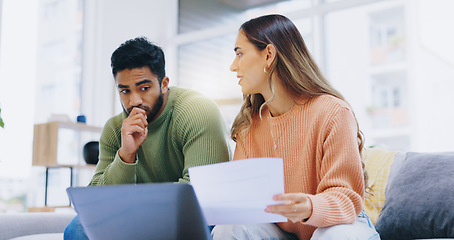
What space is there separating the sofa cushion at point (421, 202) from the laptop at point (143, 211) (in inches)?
33.7

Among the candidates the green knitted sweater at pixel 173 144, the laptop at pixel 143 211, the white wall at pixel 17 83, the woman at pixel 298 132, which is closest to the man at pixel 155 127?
the green knitted sweater at pixel 173 144

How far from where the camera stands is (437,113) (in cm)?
379

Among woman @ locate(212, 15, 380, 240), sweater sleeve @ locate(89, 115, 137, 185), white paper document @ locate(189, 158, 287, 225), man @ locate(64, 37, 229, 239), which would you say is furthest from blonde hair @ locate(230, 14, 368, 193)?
sweater sleeve @ locate(89, 115, 137, 185)

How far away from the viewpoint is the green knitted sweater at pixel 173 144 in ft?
5.75

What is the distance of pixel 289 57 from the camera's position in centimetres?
162

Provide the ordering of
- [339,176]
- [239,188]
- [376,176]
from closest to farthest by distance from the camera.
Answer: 1. [239,188]
2. [339,176]
3. [376,176]

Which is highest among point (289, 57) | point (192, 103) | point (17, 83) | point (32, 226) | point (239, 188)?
point (17, 83)

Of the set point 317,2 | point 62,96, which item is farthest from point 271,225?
point 62,96

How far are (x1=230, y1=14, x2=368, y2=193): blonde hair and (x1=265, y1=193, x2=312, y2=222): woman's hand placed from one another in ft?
1.45

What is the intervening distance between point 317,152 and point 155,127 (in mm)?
691

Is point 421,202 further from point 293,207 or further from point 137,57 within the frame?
point 137,57

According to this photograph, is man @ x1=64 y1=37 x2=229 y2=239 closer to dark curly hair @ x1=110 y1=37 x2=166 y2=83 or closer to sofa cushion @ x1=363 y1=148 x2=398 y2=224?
dark curly hair @ x1=110 y1=37 x2=166 y2=83

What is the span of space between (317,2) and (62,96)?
92.1 inches

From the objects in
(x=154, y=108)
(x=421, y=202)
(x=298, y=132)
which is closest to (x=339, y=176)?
(x=298, y=132)
